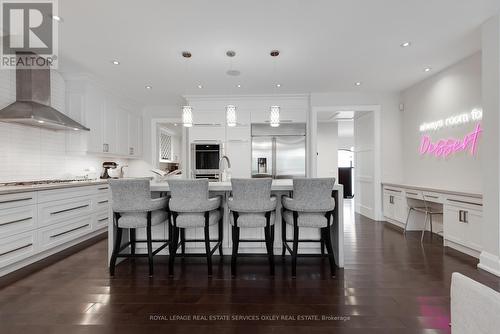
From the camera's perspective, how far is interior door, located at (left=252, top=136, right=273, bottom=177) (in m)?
5.16

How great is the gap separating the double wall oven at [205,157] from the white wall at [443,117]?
3967 mm

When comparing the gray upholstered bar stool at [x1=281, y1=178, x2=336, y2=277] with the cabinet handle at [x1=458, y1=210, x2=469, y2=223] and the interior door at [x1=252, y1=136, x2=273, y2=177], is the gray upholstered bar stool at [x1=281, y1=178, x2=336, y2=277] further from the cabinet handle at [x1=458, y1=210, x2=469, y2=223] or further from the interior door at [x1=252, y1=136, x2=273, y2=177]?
the interior door at [x1=252, y1=136, x2=273, y2=177]

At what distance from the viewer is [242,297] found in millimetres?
2090

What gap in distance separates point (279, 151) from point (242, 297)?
3.47 meters

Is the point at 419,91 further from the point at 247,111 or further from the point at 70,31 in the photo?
the point at 70,31

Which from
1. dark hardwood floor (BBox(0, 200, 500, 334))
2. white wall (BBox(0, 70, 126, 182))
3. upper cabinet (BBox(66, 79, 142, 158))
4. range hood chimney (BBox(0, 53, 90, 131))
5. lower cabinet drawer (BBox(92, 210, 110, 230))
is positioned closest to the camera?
dark hardwood floor (BBox(0, 200, 500, 334))

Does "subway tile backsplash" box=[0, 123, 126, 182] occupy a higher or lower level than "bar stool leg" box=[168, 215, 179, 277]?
higher

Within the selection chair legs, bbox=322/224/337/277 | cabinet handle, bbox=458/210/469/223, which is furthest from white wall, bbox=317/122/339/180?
chair legs, bbox=322/224/337/277

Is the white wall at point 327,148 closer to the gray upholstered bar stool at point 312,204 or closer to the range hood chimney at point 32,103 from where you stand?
the gray upholstered bar stool at point 312,204

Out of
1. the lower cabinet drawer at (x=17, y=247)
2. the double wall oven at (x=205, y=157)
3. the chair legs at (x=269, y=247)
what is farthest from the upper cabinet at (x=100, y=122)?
the chair legs at (x=269, y=247)

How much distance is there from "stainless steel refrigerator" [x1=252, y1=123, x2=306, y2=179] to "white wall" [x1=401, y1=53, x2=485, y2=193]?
2.12 m

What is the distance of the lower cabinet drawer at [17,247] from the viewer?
248 cm

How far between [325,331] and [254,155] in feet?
12.7

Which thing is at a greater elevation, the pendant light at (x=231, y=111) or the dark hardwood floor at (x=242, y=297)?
the pendant light at (x=231, y=111)
